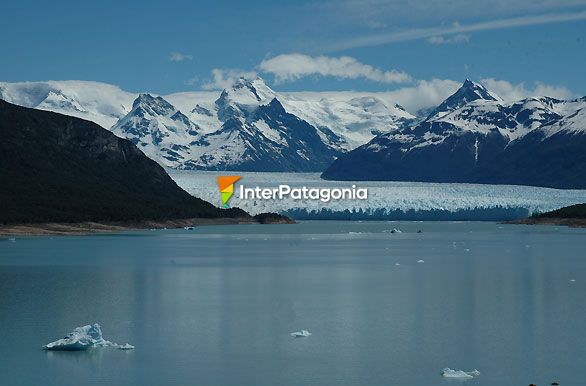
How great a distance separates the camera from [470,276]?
64.9 m

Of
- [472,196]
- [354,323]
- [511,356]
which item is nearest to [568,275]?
[354,323]

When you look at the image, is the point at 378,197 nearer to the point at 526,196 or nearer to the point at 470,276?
the point at 526,196

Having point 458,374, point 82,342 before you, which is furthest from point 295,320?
point 458,374

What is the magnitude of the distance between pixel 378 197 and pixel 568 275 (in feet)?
400

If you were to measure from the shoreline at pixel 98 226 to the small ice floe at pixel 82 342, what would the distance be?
4147 inches

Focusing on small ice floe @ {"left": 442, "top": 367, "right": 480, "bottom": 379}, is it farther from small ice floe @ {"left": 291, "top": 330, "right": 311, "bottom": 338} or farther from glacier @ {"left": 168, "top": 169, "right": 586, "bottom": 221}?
glacier @ {"left": 168, "top": 169, "right": 586, "bottom": 221}

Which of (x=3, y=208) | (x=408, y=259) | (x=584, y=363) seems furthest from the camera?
(x=3, y=208)

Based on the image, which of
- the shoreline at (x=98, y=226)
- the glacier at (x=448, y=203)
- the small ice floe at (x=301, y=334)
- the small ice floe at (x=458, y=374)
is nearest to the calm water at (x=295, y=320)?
the small ice floe at (x=458, y=374)

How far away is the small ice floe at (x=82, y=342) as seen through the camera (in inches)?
1319

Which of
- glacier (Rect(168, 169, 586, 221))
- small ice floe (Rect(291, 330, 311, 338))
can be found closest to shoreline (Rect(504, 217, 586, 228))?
glacier (Rect(168, 169, 586, 221))

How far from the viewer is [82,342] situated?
3350 centimetres

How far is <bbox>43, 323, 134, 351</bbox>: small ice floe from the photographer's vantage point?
33.5m

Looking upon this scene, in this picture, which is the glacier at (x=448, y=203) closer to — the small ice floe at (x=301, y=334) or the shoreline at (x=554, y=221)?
the shoreline at (x=554, y=221)

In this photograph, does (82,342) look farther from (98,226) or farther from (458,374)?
(98,226)
